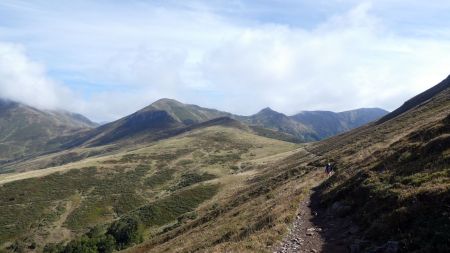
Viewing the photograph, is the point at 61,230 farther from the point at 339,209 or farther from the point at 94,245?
the point at 339,209

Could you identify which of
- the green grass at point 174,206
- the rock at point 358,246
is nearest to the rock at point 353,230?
the rock at point 358,246

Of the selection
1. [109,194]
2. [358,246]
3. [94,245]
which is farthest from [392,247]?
[109,194]

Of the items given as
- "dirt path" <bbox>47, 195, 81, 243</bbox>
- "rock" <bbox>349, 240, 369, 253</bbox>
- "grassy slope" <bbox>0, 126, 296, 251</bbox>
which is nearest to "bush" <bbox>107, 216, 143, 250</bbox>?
"grassy slope" <bbox>0, 126, 296, 251</bbox>

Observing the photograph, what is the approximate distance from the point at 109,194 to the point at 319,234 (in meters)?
109

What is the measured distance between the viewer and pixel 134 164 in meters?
166

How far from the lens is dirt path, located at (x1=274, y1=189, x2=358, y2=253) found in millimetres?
20094

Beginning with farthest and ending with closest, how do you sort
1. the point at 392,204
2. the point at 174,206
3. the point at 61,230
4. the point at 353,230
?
1. the point at 61,230
2. the point at 174,206
3. the point at 353,230
4. the point at 392,204

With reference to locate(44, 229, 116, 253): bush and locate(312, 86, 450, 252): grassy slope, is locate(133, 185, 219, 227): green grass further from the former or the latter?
locate(312, 86, 450, 252): grassy slope

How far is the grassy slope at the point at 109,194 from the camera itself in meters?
93.5

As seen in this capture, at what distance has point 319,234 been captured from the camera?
879 inches

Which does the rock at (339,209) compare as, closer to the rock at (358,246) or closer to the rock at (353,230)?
the rock at (353,230)

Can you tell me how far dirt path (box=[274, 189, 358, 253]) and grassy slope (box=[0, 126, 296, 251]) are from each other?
43.2 metres

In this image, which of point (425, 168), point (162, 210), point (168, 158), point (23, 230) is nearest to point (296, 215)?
point (425, 168)

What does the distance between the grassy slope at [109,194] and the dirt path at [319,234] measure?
43243 millimetres
